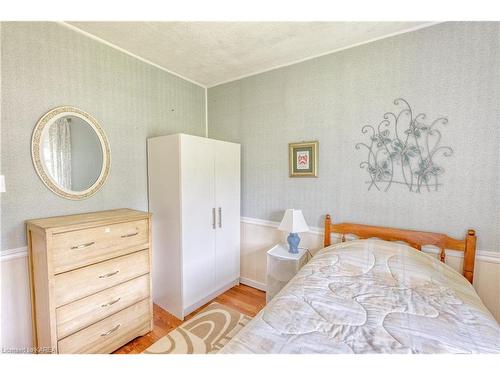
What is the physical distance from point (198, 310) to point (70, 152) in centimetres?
186

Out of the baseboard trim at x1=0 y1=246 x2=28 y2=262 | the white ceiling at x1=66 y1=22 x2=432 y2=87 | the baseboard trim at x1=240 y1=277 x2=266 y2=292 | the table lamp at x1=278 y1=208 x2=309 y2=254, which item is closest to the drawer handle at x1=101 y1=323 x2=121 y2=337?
the baseboard trim at x1=0 y1=246 x2=28 y2=262

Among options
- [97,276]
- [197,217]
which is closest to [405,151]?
[197,217]

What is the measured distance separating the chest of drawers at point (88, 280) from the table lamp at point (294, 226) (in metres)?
1.25

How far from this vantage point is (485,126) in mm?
1514

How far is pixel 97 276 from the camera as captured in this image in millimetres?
1517

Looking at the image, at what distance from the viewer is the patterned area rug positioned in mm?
1697

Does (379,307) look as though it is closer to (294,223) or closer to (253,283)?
(294,223)

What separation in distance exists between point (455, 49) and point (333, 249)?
175 centimetres

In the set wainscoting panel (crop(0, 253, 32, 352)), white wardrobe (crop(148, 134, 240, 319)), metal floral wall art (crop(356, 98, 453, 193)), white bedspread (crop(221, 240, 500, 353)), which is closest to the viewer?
white bedspread (crop(221, 240, 500, 353))

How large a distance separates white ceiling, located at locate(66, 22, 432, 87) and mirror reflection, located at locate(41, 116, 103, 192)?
802 mm

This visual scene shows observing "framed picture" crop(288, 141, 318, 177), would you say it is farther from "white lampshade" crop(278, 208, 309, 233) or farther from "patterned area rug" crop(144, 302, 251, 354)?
"patterned area rug" crop(144, 302, 251, 354)
